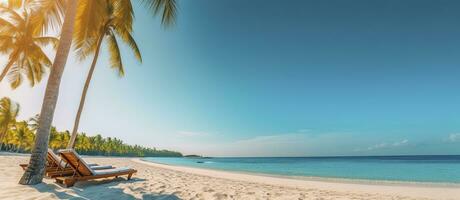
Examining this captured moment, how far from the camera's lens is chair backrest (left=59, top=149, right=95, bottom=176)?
594cm

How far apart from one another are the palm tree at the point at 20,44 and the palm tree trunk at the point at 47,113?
7850mm

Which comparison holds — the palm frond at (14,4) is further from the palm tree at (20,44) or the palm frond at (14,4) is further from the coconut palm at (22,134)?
the coconut palm at (22,134)

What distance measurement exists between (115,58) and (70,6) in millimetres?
5806

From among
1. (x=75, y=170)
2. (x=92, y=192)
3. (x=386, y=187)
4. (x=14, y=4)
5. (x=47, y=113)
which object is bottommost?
(x=386, y=187)

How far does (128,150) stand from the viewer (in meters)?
102

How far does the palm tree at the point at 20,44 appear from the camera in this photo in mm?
13336

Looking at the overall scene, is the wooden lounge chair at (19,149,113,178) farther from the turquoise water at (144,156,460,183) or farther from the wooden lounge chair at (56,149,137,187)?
the turquoise water at (144,156,460,183)

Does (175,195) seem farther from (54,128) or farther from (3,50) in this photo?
(54,128)

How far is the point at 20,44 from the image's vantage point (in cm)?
1398

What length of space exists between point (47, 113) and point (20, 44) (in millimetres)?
11875

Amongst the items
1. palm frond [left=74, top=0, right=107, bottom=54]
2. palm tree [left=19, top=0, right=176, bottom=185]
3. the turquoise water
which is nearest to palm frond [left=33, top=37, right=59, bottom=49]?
palm frond [left=74, top=0, right=107, bottom=54]

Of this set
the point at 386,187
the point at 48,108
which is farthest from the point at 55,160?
the point at 386,187

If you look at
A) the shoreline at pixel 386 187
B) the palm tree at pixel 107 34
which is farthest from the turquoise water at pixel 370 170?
the palm tree at pixel 107 34

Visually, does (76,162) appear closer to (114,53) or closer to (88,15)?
(88,15)
